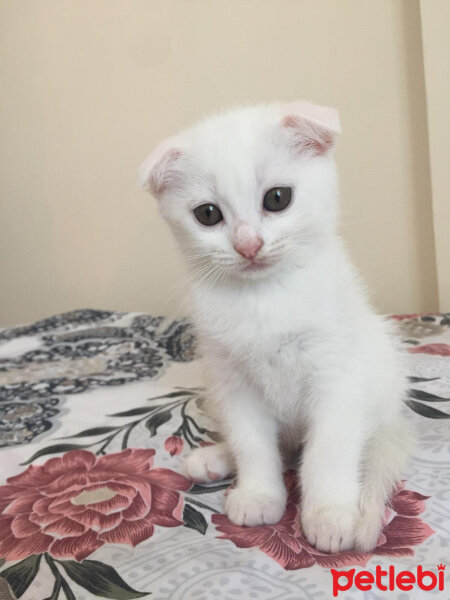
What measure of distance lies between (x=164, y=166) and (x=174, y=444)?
45 centimetres

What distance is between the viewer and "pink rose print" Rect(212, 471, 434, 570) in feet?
1.95

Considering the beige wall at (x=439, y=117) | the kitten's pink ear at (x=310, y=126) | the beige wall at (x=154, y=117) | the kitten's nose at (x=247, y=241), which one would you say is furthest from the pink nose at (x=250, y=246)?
the beige wall at (x=439, y=117)

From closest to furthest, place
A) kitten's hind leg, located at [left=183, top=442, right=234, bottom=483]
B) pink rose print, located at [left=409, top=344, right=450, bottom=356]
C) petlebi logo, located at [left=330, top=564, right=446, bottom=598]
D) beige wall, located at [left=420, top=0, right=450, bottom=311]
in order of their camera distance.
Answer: petlebi logo, located at [left=330, top=564, right=446, bottom=598]
kitten's hind leg, located at [left=183, top=442, right=234, bottom=483]
pink rose print, located at [left=409, top=344, right=450, bottom=356]
beige wall, located at [left=420, top=0, right=450, bottom=311]

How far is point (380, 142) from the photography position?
1896 mm

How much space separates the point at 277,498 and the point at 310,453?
0.24 feet

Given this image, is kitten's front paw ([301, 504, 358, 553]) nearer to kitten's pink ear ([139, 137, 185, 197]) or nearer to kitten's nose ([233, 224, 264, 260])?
kitten's nose ([233, 224, 264, 260])

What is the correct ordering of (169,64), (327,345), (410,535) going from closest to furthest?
(410,535) < (327,345) < (169,64)

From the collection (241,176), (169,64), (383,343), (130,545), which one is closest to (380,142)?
(169,64)

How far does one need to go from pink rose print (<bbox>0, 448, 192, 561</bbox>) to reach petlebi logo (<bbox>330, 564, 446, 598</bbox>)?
23 centimetres

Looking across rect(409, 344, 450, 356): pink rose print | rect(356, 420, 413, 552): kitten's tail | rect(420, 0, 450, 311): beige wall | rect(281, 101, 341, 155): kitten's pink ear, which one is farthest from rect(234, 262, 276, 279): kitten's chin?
rect(420, 0, 450, 311): beige wall

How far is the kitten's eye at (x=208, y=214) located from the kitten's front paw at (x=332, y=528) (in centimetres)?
38

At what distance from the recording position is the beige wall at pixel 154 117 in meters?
1.88

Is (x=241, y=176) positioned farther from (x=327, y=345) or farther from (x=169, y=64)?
(x=169, y=64)

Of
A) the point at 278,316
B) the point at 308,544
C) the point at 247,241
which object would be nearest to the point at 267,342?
the point at 278,316
